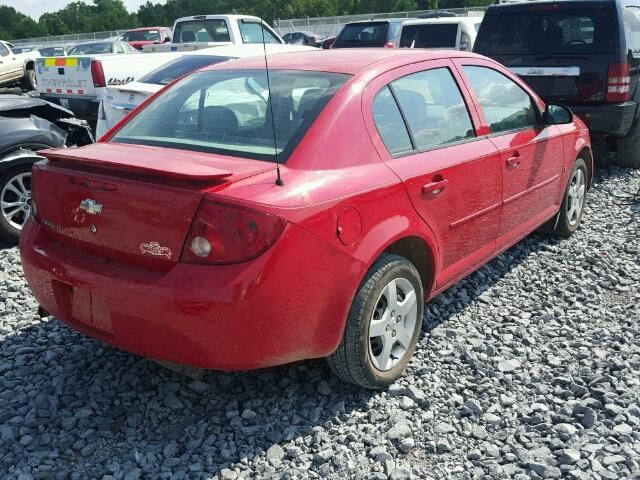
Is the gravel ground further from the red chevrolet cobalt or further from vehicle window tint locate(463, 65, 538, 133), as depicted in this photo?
vehicle window tint locate(463, 65, 538, 133)

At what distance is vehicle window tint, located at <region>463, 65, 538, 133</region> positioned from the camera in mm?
4180

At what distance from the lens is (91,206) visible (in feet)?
9.54

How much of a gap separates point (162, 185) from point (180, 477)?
120 centimetres

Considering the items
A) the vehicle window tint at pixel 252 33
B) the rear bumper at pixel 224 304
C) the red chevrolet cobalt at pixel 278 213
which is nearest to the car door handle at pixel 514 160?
the red chevrolet cobalt at pixel 278 213

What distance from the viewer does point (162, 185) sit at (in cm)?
273

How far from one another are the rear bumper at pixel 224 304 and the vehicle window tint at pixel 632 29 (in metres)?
5.60

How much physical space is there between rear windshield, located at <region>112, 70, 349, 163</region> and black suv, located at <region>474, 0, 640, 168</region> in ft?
15.3

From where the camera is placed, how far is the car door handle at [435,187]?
132 inches

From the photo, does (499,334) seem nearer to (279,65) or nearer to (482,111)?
(482,111)

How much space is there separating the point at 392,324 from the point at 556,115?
2.49 metres

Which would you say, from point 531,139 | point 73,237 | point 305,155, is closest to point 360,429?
point 305,155

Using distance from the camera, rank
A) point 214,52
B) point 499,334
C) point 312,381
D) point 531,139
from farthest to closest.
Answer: point 214,52
point 531,139
point 499,334
point 312,381

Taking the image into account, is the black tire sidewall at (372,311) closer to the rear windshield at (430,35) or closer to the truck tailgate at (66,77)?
the truck tailgate at (66,77)

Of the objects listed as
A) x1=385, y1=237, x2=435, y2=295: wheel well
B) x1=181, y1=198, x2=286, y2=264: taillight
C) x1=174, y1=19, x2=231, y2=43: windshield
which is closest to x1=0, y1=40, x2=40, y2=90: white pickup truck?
x1=174, y1=19, x2=231, y2=43: windshield
